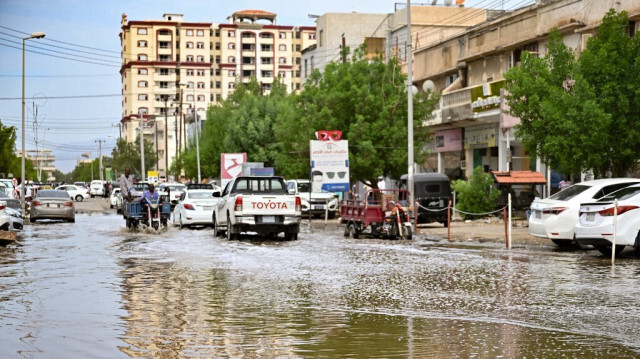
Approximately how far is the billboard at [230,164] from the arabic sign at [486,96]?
20.2 meters

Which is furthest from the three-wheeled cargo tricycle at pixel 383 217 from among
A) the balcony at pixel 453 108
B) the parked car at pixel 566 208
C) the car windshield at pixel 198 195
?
the balcony at pixel 453 108

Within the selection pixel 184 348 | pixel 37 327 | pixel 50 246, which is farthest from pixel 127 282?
pixel 50 246

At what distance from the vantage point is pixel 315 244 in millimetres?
25719

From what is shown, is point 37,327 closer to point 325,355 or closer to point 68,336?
point 68,336

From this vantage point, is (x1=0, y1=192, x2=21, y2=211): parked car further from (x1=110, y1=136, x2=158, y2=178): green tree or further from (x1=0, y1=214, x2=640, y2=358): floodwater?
(x1=110, y1=136, x2=158, y2=178): green tree

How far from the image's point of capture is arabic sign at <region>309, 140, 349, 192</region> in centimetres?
3866

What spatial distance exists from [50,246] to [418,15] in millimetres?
43079

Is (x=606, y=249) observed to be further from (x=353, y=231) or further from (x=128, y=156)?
(x=128, y=156)

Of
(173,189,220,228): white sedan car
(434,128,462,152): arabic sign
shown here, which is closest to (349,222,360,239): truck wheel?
(173,189,220,228): white sedan car

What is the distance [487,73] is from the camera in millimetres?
44781

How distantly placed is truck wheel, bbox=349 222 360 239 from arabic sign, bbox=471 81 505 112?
13493mm

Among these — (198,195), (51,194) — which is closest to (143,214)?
(198,195)

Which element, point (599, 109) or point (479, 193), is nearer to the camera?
point (599, 109)

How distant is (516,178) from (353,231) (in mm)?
8208
